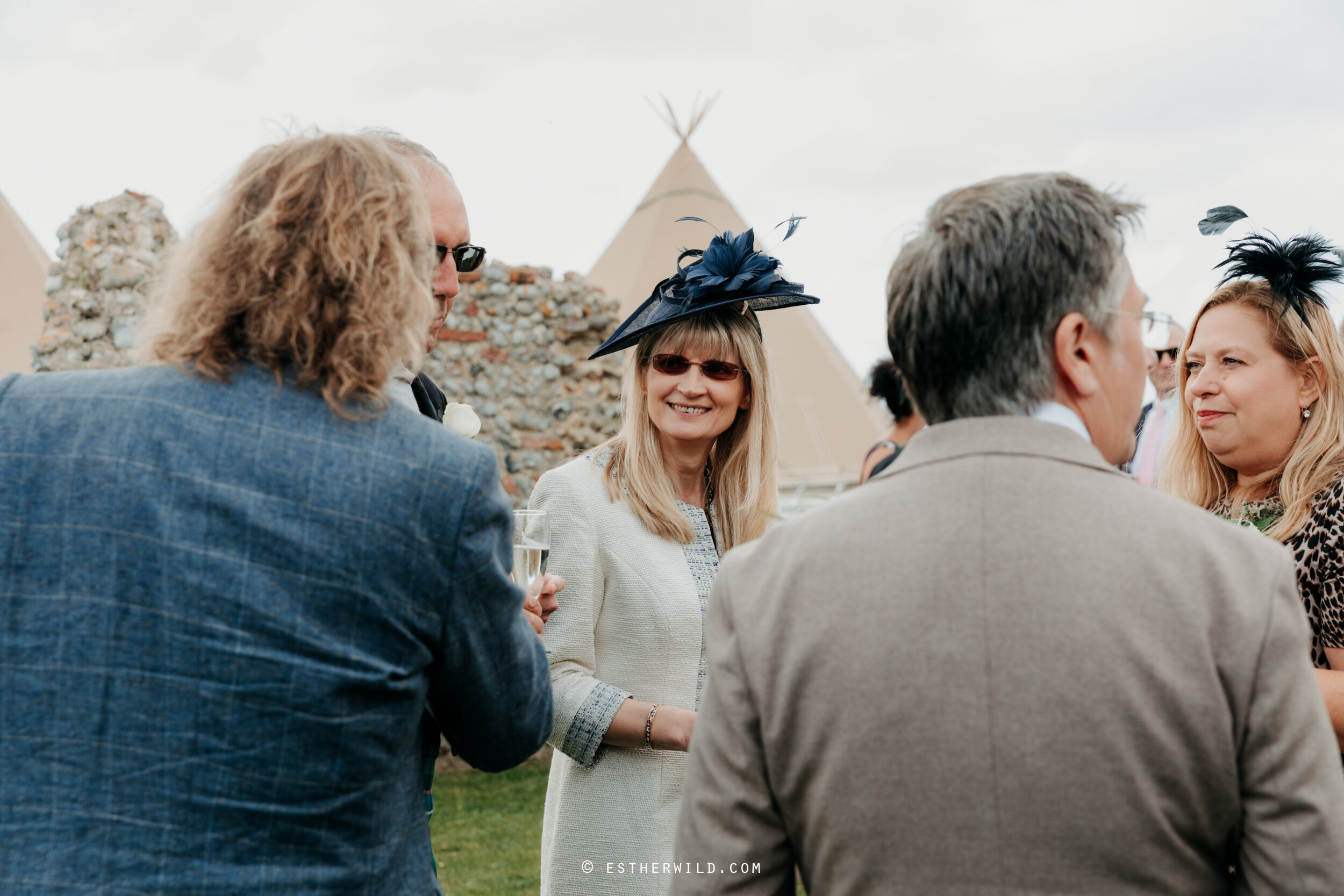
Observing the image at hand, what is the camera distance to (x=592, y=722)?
2.17 m

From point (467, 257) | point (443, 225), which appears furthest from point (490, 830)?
point (443, 225)

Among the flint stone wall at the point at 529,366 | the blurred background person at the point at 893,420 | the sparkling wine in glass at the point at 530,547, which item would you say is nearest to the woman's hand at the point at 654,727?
the sparkling wine in glass at the point at 530,547

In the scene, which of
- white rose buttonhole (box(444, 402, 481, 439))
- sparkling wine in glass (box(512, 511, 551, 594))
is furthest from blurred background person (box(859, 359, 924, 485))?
sparkling wine in glass (box(512, 511, 551, 594))

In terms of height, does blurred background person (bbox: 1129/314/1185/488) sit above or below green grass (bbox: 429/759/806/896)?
above

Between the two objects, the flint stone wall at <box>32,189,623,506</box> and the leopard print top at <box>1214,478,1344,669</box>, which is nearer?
the leopard print top at <box>1214,478,1344,669</box>

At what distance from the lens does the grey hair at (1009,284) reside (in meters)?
1.18

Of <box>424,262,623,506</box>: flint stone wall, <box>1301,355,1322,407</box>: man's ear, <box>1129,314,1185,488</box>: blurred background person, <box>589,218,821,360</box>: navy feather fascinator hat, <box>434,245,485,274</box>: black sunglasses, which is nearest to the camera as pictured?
<box>1301,355,1322,407</box>: man's ear

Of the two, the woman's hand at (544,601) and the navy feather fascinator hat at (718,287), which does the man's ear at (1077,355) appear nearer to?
the woman's hand at (544,601)

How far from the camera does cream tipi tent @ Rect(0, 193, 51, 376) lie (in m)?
9.01

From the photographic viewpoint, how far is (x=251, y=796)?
1.20m

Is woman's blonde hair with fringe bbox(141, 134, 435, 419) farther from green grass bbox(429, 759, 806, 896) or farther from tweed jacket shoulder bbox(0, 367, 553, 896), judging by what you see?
green grass bbox(429, 759, 806, 896)

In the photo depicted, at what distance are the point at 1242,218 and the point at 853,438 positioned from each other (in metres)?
13.2

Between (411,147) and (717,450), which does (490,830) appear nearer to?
(717,450)

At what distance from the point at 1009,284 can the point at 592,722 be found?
1414 millimetres
